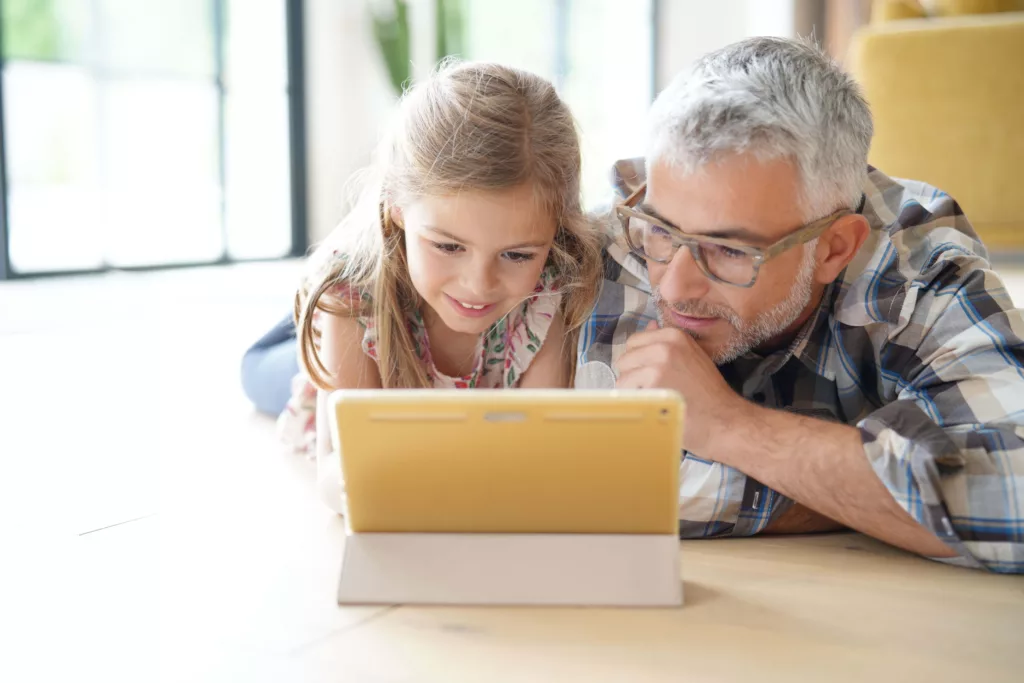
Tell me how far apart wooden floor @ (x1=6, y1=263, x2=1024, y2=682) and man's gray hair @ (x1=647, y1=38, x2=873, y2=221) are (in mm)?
535

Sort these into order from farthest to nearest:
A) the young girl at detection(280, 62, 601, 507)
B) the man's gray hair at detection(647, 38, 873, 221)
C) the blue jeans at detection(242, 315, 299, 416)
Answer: the blue jeans at detection(242, 315, 299, 416)
the young girl at detection(280, 62, 601, 507)
the man's gray hair at detection(647, 38, 873, 221)

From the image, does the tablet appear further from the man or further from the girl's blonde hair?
the girl's blonde hair

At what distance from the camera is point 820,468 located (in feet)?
4.46

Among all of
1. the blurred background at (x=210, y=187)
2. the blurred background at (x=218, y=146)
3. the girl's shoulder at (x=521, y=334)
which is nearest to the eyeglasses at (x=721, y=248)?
the girl's shoulder at (x=521, y=334)

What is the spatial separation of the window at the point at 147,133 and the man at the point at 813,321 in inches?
168

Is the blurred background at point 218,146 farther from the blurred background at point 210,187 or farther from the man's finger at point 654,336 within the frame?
Answer: the man's finger at point 654,336

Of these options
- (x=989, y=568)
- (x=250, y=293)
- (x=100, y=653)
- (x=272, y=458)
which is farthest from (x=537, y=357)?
(x=250, y=293)

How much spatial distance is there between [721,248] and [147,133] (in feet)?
16.8

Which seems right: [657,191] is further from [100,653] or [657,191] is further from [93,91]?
[93,91]

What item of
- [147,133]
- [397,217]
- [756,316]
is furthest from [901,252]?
[147,133]

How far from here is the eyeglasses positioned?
1.44 m

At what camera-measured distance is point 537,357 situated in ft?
5.93

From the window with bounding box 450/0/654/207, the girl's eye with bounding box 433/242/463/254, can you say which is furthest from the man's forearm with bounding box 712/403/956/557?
the window with bounding box 450/0/654/207

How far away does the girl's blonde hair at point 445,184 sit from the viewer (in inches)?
61.7
